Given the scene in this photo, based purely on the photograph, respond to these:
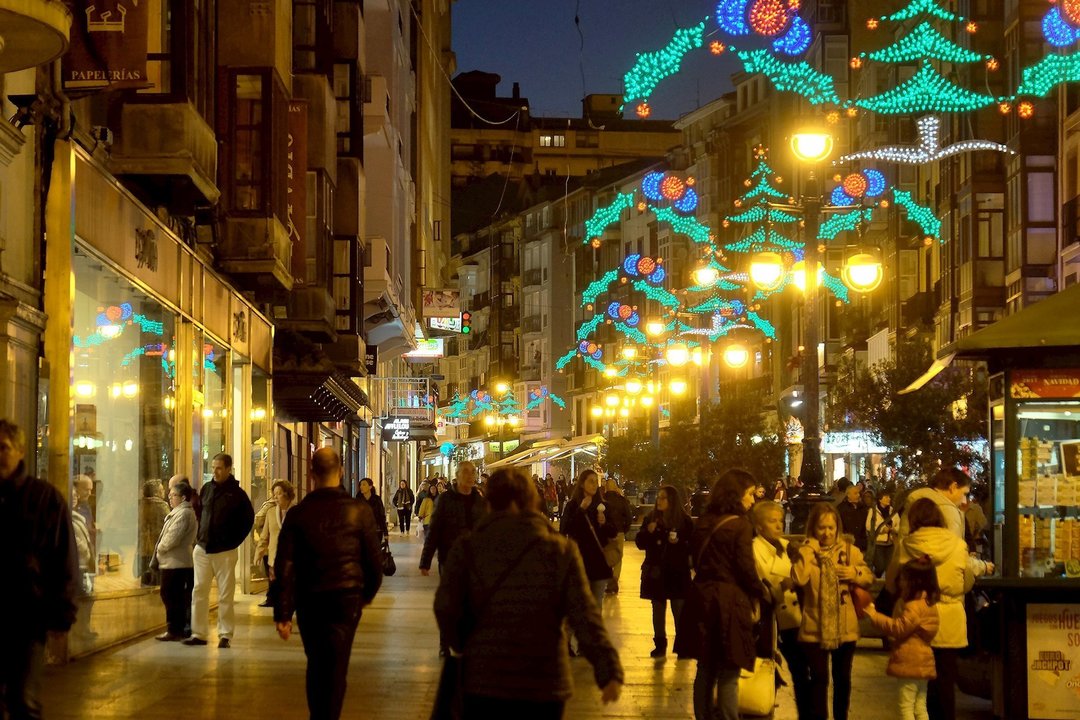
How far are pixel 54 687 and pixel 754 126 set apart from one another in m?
76.2

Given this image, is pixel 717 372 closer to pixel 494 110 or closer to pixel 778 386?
pixel 778 386

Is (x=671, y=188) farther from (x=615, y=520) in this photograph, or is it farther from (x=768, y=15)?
(x=615, y=520)

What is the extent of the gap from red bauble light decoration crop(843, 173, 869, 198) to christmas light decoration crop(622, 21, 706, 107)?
9.60m

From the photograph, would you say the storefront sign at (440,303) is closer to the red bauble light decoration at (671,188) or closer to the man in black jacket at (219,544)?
the red bauble light decoration at (671,188)

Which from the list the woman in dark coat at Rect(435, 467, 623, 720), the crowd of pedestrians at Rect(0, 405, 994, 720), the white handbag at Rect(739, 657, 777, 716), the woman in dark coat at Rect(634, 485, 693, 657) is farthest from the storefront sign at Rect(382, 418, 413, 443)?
the woman in dark coat at Rect(435, 467, 623, 720)

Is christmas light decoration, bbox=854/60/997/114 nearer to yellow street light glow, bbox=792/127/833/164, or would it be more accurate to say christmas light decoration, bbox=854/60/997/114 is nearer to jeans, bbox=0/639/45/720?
yellow street light glow, bbox=792/127/833/164

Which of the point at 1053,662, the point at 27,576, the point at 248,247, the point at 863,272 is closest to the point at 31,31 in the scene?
the point at 27,576

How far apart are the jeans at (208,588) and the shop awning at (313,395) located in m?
12.7

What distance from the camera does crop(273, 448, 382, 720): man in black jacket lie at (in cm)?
955

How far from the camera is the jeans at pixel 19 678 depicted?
7.62 metres

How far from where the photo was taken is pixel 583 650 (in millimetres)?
6699

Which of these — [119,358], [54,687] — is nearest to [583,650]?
[54,687]

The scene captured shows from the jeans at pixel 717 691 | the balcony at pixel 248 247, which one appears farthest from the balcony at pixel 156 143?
the jeans at pixel 717 691

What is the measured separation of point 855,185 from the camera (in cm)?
2838
